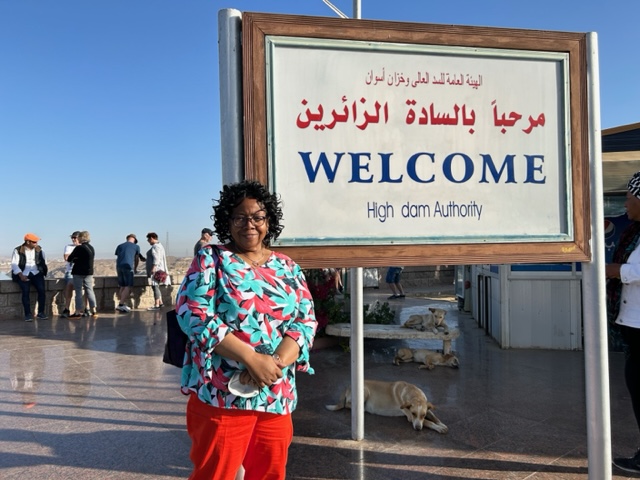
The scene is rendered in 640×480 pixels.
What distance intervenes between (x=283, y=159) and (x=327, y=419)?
252 cm

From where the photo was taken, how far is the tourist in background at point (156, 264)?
1109cm

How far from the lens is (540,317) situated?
6.43m

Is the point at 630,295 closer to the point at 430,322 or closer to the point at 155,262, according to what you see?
the point at 430,322

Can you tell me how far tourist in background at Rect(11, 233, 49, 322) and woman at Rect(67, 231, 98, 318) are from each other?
22.7 inches

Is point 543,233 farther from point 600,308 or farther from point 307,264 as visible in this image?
point 307,264

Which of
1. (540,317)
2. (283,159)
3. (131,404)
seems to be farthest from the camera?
(540,317)

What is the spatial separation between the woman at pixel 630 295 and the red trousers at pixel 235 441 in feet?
7.44

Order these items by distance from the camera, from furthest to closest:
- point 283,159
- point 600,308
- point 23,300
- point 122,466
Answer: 1. point 23,300
2. point 122,466
3. point 600,308
4. point 283,159

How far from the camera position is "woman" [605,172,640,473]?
2.97 m

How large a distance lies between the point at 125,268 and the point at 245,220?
384 inches

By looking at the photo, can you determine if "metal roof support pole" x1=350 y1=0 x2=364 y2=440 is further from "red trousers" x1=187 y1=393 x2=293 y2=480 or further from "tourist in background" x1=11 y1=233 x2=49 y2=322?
"tourist in background" x1=11 y1=233 x2=49 y2=322

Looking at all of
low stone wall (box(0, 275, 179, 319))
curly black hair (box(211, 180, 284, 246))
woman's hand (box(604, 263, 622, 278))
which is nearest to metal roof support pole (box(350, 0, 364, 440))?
curly black hair (box(211, 180, 284, 246))

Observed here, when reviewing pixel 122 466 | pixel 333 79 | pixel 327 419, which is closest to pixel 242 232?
pixel 333 79

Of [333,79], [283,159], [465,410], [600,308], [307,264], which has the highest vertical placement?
[333,79]
